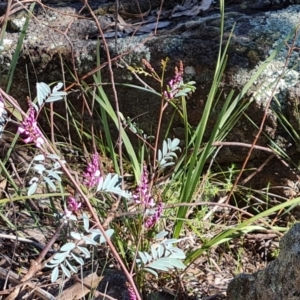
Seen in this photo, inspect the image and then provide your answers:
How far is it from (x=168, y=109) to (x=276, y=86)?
0.41 metres


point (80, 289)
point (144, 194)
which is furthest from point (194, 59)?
point (80, 289)

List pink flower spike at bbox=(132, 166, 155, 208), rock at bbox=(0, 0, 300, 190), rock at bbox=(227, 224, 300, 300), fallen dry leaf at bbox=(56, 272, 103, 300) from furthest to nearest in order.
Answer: rock at bbox=(0, 0, 300, 190), fallen dry leaf at bbox=(56, 272, 103, 300), pink flower spike at bbox=(132, 166, 155, 208), rock at bbox=(227, 224, 300, 300)

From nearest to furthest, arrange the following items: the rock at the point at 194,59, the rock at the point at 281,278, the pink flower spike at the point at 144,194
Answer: the rock at the point at 281,278, the pink flower spike at the point at 144,194, the rock at the point at 194,59

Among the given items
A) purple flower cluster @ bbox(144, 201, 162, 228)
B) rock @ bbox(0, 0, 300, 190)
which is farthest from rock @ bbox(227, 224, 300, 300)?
rock @ bbox(0, 0, 300, 190)

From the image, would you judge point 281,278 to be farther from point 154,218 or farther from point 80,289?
point 80,289

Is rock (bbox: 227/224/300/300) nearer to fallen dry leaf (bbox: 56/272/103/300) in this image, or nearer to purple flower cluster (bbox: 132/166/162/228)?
purple flower cluster (bbox: 132/166/162/228)

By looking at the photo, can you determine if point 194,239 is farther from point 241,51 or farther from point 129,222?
point 241,51

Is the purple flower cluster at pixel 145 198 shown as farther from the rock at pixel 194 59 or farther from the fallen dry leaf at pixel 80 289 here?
the rock at pixel 194 59

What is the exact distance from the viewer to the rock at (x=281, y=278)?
4.25ft

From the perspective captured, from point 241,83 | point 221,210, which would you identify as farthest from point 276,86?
point 221,210

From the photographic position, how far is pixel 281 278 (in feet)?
4.42

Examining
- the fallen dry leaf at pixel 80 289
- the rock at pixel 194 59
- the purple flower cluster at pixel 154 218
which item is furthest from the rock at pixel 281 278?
the rock at pixel 194 59

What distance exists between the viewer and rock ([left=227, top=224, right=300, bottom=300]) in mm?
1296

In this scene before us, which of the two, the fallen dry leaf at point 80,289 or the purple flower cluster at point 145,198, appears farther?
the fallen dry leaf at point 80,289
